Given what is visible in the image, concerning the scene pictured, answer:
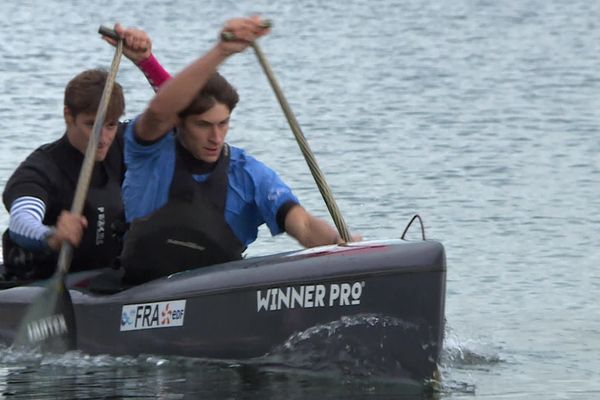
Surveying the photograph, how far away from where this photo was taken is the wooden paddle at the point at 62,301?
7.78 meters

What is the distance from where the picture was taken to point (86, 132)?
8.13 meters

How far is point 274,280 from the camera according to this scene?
727 centimetres

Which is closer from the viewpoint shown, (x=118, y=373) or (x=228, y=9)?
(x=118, y=373)

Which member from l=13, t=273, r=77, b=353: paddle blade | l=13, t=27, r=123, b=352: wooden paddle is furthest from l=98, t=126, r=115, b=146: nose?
l=13, t=273, r=77, b=353: paddle blade

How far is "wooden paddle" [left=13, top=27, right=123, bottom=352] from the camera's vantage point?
7781mm

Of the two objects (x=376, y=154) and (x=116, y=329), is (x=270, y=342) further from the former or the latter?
(x=376, y=154)

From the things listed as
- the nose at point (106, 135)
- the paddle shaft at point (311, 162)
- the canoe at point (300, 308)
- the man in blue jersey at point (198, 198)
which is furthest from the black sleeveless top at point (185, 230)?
the nose at point (106, 135)

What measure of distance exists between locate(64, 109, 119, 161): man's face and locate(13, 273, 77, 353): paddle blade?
0.62 meters

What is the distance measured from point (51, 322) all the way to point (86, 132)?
846 mm

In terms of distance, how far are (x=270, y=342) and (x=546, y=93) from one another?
13.0 metres

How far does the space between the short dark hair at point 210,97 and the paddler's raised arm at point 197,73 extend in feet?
0.32

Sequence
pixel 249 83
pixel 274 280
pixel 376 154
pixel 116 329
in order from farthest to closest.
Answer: pixel 249 83 → pixel 376 154 → pixel 116 329 → pixel 274 280

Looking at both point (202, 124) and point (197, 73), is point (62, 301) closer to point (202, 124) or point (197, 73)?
point (202, 124)

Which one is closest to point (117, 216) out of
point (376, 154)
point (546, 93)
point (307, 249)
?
point (307, 249)
